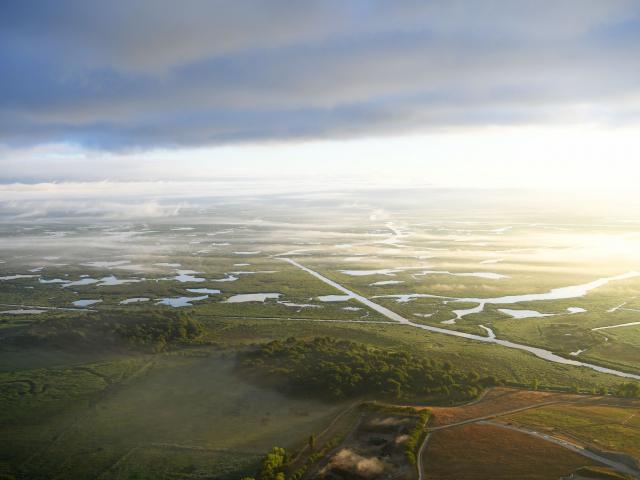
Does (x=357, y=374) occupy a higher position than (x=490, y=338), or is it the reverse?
(x=357, y=374)

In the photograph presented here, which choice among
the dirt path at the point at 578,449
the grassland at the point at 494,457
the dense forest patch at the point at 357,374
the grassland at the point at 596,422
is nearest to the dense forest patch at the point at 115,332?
the dense forest patch at the point at 357,374

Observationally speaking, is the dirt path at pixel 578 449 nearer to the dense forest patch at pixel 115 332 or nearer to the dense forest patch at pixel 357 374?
the dense forest patch at pixel 357 374

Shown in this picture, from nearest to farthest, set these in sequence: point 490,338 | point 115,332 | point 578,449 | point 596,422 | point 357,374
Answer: point 578,449, point 596,422, point 357,374, point 115,332, point 490,338

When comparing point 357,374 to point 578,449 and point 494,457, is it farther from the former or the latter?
point 578,449

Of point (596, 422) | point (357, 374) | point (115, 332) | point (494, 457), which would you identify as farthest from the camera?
point (115, 332)

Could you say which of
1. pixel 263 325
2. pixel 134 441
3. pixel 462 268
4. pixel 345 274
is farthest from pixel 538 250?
pixel 134 441

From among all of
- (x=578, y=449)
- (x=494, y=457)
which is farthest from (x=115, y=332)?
(x=578, y=449)

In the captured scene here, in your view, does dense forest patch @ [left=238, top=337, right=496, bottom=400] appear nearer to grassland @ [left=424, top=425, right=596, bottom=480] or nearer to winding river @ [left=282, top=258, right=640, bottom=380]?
grassland @ [left=424, top=425, right=596, bottom=480]

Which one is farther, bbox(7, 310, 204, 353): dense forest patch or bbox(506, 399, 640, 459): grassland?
bbox(7, 310, 204, 353): dense forest patch

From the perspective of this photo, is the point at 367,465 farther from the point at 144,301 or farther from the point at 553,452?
the point at 144,301

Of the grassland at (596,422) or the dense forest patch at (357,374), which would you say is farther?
the dense forest patch at (357,374)

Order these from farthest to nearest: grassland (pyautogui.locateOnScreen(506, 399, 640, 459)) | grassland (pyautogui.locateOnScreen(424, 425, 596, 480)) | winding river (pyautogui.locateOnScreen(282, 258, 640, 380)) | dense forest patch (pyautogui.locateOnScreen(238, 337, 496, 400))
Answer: winding river (pyautogui.locateOnScreen(282, 258, 640, 380))
dense forest patch (pyautogui.locateOnScreen(238, 337, 496, 400))
grassland (pyautogui.locateOnScreen(506, 399, 640, 459))
grassland (pyautogui.locateOnScreen(424, 425, 596, 480))

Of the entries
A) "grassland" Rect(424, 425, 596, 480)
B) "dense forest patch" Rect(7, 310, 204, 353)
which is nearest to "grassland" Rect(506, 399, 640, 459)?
"grassland" Rect(424, 425, 596, 480)
